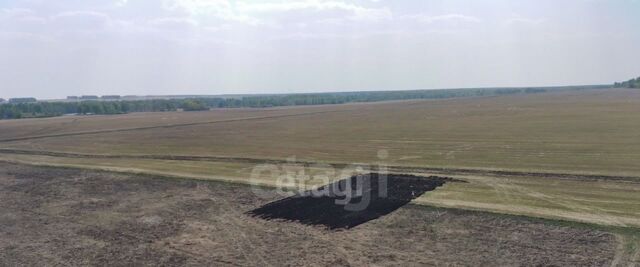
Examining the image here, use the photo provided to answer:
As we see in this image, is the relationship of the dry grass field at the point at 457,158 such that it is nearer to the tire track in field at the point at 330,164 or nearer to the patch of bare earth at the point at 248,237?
the tire track in field at the point at 330,164

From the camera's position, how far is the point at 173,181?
127 feet

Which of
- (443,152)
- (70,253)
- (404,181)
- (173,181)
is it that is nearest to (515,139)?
(443,152)

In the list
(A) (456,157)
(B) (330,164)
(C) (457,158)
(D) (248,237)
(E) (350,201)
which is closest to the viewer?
(D) (248,237)

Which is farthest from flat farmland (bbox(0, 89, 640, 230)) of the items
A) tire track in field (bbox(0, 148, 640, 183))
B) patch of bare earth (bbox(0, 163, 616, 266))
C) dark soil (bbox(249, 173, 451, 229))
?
patch of bare earth (bbox(0, 163, 616, 266))

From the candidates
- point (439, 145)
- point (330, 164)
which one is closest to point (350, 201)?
point (330, 164)

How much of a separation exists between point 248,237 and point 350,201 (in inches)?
305

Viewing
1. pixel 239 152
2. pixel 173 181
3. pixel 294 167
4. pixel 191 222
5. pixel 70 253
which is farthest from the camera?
pixel 239 152

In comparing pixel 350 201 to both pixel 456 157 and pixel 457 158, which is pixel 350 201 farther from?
pixel 456 157

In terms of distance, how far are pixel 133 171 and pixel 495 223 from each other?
103ft

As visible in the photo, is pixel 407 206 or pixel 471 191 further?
pixel 471 191

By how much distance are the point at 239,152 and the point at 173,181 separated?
14564 mm

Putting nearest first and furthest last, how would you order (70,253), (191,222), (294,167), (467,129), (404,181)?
(70,253) → (191,222) → (404,181) → (294,167) → (467,129)

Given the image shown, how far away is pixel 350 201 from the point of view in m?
29.8

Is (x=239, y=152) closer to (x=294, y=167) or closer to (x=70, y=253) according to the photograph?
(x=294, y=167)
